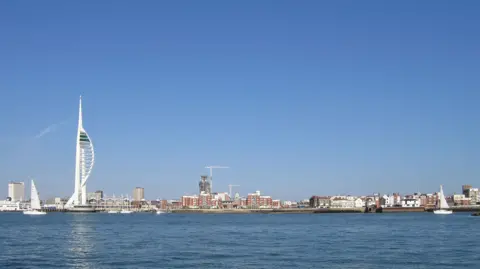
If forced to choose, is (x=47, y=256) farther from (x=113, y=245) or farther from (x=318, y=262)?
(x=318, y=262)

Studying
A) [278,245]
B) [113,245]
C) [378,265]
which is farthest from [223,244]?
[378,265]

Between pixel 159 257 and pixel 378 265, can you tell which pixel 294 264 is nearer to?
pixel 378 265

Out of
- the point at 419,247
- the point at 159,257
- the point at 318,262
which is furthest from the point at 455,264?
the point at 159,257

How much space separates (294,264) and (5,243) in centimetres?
2223

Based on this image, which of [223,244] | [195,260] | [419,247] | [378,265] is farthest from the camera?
[223,244]

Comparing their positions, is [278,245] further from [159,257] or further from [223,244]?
[159,257]

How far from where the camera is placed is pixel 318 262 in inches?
1153

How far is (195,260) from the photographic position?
30.4m

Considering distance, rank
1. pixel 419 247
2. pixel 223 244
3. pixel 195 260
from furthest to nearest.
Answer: pixel 223 244 → pixel 419 247 → pixel 195 260

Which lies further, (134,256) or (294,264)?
(134,256)

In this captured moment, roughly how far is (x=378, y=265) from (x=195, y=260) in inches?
347

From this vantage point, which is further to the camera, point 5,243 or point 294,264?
point 5,243

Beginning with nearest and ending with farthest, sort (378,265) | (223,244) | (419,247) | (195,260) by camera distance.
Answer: (378,265) → (195,260) → (419,247) → (223,244)

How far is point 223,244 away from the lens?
40281 millimetres
